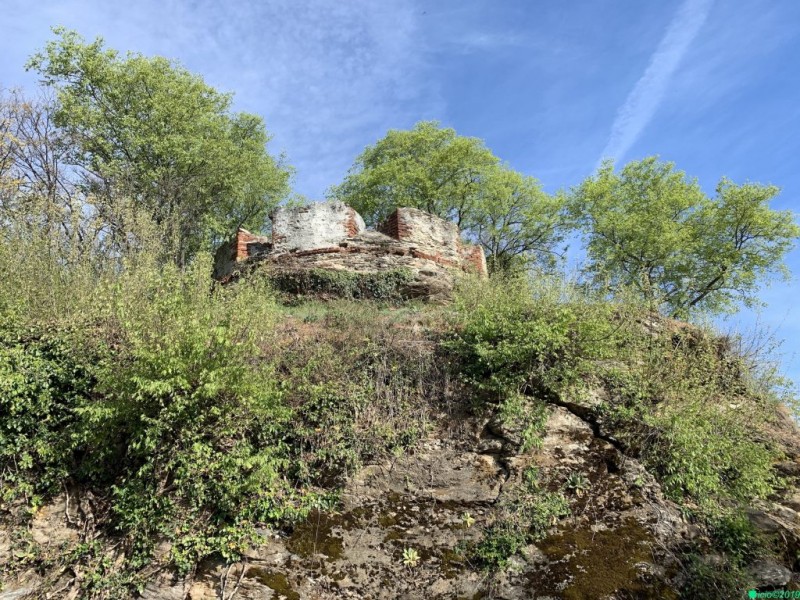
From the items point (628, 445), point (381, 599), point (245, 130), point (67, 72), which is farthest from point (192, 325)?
point (245, 130)

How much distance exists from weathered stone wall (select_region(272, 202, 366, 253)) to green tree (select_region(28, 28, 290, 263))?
5283mm

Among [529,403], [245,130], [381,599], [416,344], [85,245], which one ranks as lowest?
[381,599]

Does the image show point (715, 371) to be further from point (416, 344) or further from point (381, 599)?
point (381, 599)

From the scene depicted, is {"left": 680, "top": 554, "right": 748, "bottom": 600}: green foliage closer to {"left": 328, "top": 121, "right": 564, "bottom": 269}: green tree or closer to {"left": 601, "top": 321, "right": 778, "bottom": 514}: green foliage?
{"left": 601, "top": 321, "right": 778, "bottom": 514}: green foliage

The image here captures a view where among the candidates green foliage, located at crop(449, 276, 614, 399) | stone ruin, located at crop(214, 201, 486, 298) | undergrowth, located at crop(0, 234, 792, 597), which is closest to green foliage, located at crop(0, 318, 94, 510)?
undergrowth, located at crop(0, 234, 792, 597)

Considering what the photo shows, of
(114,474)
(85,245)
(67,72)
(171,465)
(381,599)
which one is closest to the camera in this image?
(381,599)

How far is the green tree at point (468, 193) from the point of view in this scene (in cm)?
2612

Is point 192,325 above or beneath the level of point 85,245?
beneath

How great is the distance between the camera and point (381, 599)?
5707mm

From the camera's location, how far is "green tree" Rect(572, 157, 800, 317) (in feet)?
69.0

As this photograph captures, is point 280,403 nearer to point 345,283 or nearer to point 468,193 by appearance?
point 345,283

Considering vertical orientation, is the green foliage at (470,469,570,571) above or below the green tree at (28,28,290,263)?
below

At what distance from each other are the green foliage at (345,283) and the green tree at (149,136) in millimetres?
6796

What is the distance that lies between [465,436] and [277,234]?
839cm
